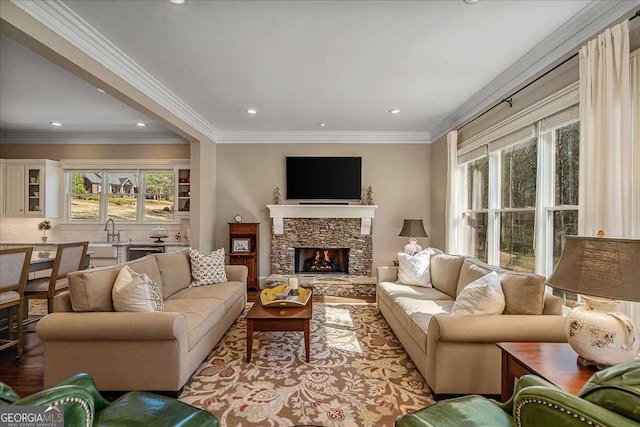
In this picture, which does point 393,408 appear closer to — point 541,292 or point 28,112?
point 541,292

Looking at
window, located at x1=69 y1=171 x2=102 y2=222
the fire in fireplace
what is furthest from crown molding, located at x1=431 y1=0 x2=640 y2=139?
window, located at x1=69 y1=171 x2=102 y2=222

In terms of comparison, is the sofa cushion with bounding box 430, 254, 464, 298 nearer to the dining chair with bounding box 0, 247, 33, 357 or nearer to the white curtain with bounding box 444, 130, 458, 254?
the white curtain with bounding box 444, 130, 458, 254

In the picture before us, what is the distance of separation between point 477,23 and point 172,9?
231cm

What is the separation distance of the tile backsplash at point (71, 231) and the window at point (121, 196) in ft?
0.44

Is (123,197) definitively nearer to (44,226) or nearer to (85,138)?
(85,138)

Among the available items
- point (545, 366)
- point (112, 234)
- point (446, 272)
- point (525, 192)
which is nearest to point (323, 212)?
point (446, 272)

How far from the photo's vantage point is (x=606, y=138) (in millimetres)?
2006

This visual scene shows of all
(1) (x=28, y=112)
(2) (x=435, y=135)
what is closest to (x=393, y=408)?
(2) (x=435, y=135)

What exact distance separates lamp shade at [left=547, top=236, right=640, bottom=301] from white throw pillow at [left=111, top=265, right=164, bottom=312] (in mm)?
2698

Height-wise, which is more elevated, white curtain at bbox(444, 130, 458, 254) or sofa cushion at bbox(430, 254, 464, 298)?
white curtain at bbox(444, 130, 458, 254)

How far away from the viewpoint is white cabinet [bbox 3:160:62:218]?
18.0 feet

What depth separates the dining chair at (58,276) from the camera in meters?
3.37

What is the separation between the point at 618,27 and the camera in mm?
1952

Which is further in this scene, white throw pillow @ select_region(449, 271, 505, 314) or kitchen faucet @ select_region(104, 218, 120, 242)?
kitchen faucet @ select_region(104, 218, 120, 242)
